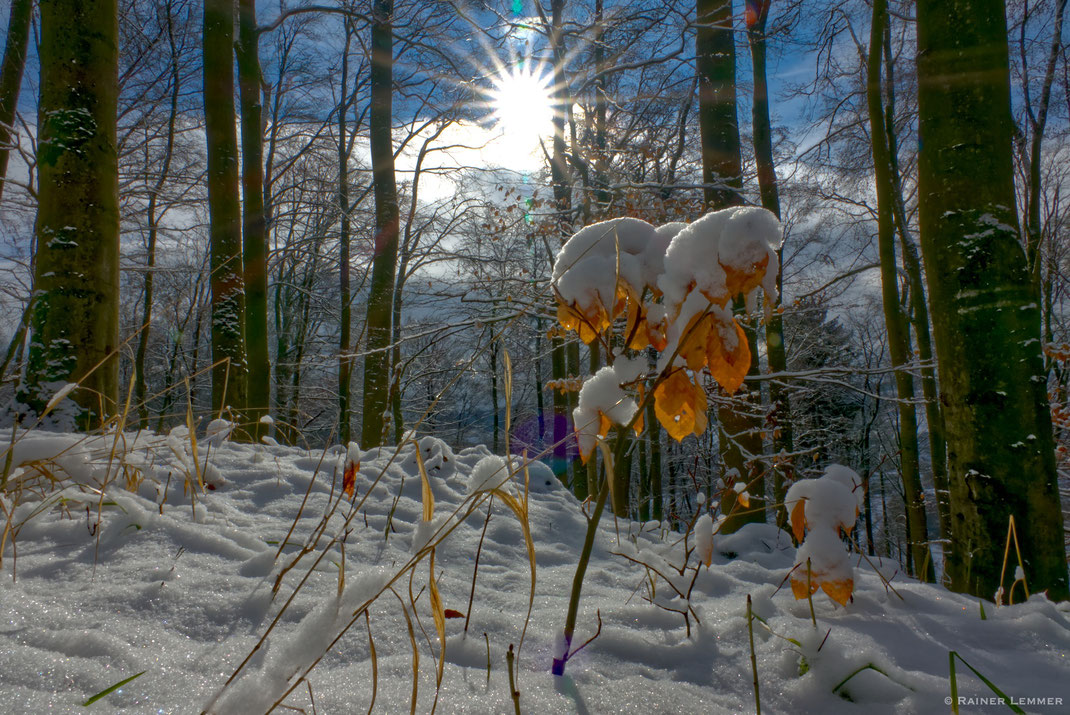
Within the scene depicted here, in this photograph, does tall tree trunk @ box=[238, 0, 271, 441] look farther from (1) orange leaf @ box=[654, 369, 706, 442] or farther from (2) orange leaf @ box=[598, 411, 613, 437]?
(1) orange leaf @ box=[654, 369, 706, 442]

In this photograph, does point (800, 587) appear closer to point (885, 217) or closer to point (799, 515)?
point (799, 515)

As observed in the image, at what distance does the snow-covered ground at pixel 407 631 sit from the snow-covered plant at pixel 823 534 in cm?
8

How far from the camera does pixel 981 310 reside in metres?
2.15

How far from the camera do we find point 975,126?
2.24 m

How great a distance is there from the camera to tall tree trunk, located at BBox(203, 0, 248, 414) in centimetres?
533

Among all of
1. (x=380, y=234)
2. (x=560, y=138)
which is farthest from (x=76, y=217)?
(x=380, y=234)

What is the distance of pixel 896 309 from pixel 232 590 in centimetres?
714

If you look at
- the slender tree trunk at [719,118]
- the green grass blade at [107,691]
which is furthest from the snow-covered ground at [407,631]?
the slender tree trunk at [719,118]

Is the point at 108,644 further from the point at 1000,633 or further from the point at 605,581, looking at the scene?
the point at 1000,633

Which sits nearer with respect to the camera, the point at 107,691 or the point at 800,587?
the point at 107,691

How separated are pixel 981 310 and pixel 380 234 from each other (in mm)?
7294

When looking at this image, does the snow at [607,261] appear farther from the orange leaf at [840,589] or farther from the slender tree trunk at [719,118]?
the slender tree trunk at [719,118]

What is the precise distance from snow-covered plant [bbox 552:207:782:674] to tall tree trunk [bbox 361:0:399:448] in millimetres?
6804

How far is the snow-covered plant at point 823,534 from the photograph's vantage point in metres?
1.10
